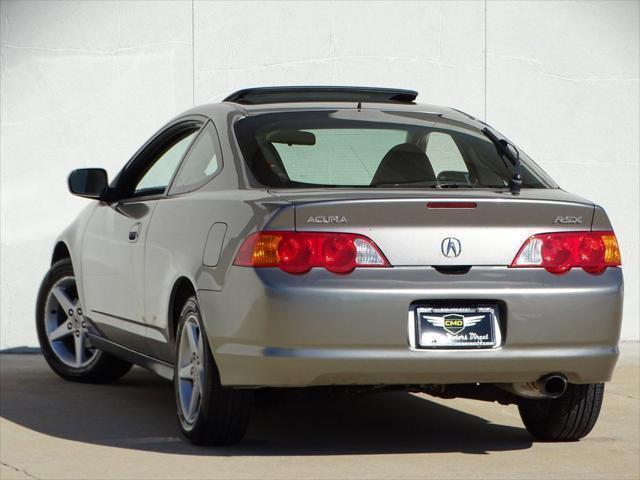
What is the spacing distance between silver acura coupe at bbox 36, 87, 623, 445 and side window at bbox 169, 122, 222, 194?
0.6 inches

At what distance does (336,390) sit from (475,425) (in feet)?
4.25

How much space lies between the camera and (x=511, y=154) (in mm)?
6887

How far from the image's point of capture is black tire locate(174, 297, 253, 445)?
248 inches

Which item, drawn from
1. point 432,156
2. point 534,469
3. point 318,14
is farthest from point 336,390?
point 318,14

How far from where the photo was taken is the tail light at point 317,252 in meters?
5.88

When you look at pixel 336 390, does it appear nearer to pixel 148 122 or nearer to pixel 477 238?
pixel 477 238

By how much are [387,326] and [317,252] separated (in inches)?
16.0

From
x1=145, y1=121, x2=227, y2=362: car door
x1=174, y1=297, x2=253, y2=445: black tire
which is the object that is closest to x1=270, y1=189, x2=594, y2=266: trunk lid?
x1=145, y1=121, x2=227, y2=362: car door

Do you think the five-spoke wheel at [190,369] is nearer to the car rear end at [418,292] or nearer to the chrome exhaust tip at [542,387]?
the car rear end at [418,292]

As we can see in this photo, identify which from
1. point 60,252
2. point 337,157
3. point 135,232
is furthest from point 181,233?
point 337,157

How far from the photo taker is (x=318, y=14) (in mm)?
11336

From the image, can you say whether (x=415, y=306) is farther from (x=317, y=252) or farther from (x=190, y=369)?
(x=190, y=369)

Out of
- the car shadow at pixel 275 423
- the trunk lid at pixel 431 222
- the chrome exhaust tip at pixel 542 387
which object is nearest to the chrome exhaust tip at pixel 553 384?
the chrome exhaust tip at pixel 542 387

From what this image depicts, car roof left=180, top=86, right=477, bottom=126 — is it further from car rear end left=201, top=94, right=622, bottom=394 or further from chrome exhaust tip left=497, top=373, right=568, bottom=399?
chrome exhaust tip left=497, top=373, right=568, bottom=399
